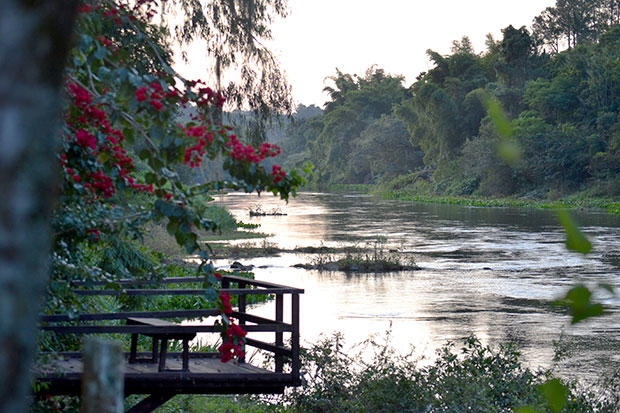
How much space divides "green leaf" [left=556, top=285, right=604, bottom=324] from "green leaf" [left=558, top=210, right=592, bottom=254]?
47 mm

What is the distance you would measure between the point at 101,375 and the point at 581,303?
1033 millimetres

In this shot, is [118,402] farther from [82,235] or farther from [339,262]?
[339,262]

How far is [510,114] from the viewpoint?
117ft

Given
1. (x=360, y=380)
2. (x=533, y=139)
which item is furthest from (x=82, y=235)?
(x=533, y=139)

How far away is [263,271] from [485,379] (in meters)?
16.3

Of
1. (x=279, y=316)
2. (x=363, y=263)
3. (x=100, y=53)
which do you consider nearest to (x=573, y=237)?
(x=100, y=53)

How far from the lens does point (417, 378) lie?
8.43m

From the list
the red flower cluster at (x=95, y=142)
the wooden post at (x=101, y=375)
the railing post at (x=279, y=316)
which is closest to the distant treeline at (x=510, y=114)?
the railing post at (x=279, y=316)

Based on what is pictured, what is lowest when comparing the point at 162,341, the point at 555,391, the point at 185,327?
the point at 162,341

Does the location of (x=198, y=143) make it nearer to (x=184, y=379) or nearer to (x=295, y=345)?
(x=184, y=379)

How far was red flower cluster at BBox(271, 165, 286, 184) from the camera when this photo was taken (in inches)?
156

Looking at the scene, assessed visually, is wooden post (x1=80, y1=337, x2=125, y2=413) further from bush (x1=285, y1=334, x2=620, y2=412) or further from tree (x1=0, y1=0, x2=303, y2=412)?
bush (x1=285, y1=334, x2=620, y2=412)

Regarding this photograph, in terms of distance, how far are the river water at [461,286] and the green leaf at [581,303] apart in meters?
0.02

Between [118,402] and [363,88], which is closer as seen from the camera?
[118,402]
